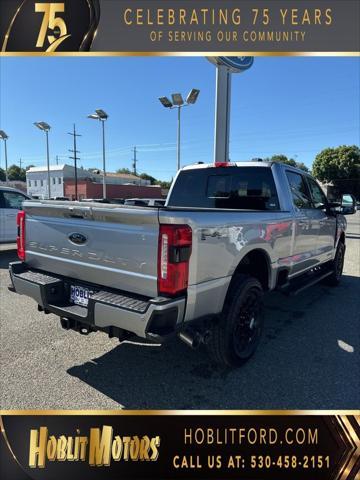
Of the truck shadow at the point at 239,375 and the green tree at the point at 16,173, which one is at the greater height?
the green tree at the point at 16,173

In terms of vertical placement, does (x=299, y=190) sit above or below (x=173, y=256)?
above

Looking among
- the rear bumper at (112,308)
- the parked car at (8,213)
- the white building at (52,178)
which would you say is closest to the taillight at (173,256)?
the rear bumper at (112,308)

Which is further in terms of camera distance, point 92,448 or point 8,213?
point 8,213

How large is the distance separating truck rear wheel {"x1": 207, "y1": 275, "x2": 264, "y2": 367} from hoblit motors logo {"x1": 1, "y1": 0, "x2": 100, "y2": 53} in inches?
136

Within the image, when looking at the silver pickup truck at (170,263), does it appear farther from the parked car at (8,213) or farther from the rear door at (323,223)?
the parked car at (8,213)

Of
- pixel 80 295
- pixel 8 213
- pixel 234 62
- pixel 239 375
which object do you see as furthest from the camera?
Result: pixel 234 62

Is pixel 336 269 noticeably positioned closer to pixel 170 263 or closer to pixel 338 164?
pixel 170 263

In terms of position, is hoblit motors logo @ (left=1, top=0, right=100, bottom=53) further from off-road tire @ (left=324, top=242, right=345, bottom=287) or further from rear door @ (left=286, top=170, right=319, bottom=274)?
off-road tire @ (left=324, top=242, right=345, bottom=287)

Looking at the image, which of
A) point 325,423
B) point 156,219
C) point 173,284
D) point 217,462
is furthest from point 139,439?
point 156,219

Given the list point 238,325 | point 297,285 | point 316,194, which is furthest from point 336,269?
point 238,325

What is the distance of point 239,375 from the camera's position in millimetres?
3176

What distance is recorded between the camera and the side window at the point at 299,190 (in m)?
4.43

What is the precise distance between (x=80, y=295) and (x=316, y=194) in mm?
4117

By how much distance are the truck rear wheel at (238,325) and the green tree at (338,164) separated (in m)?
59.7
